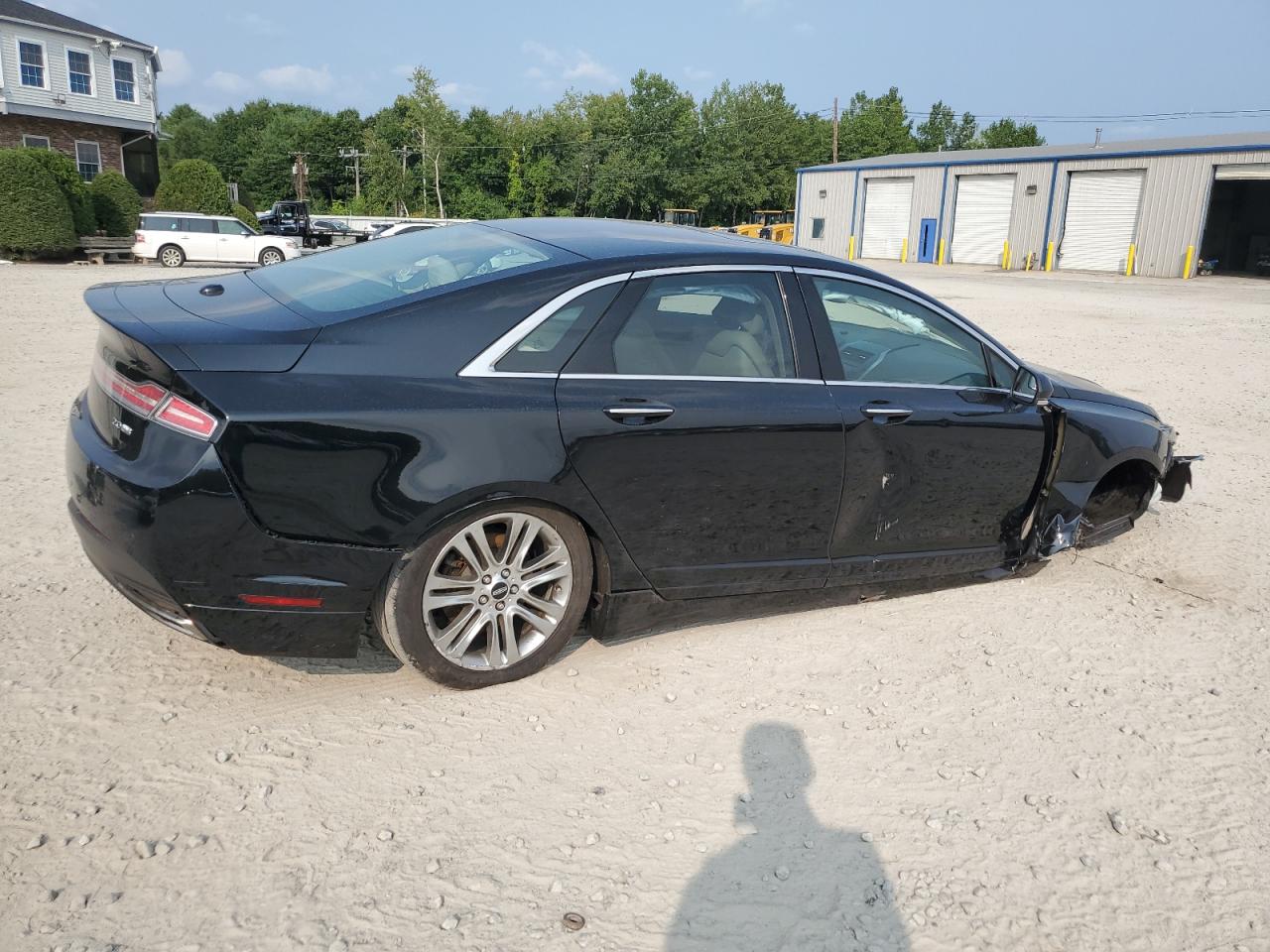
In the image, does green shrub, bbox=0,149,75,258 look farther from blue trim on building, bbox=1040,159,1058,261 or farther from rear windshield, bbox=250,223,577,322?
blue trim on building, bbox=1040,159,1058,261

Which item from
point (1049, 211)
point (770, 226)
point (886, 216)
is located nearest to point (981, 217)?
point (1049, 211)

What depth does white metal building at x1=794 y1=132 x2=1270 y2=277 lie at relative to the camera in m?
34.5

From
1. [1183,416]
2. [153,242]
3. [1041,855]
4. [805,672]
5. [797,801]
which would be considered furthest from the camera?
[153,242]

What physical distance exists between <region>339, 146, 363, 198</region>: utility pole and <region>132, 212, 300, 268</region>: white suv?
61.9m

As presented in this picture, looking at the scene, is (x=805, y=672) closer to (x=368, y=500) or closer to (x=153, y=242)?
(x=368, y=500)

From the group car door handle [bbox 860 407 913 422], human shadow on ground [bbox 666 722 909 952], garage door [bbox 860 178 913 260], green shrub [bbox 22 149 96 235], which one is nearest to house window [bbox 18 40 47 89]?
green shrub [bbox 22 149 96 235]

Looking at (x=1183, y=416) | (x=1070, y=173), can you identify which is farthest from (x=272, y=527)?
(x=1070, y=173)

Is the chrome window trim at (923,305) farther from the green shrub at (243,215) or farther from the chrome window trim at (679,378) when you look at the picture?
the green shrub at (243,215)

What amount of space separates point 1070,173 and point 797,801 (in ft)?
132

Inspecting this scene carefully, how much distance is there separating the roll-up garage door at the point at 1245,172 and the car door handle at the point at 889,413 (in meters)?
36.1

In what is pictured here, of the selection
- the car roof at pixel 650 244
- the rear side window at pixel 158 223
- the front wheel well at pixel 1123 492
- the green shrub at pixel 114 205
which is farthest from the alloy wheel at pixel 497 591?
the green shrub at pixel 114 205

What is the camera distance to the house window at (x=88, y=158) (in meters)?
36.9

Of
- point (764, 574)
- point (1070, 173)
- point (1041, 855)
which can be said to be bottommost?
point (1041, 855)

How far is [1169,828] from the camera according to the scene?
3.00 meters
